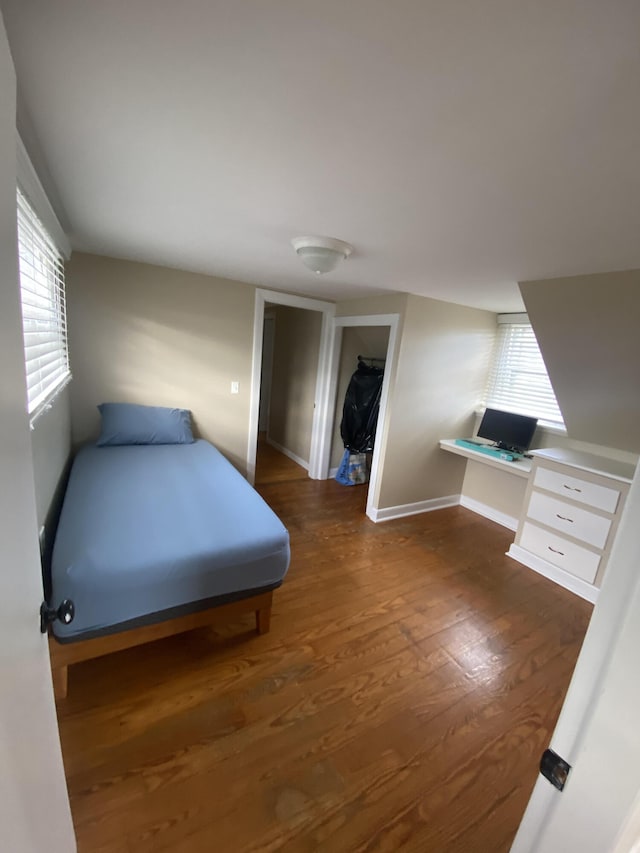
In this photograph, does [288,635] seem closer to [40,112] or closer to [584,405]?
[40,112]

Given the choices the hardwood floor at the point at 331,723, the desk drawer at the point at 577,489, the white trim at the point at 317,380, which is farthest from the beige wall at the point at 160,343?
the desk drawer at the point at 577,489

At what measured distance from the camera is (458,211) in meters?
1.26

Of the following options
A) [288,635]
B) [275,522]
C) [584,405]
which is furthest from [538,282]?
[288,635]

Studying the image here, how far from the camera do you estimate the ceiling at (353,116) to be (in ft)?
1.98

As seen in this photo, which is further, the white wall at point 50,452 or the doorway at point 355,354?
the doorway at point 355,354

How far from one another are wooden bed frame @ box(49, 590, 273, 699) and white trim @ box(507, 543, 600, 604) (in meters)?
2.21

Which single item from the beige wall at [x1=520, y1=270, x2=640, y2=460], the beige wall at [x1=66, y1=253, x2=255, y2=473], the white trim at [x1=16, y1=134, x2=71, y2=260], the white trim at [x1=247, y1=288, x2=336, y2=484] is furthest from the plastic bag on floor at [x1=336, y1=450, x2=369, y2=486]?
the white trim at [x1=16, y1=134, x2=71, y2=260]

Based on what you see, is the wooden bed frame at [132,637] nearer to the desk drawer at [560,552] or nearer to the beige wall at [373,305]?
the desk drawer at [560,552]

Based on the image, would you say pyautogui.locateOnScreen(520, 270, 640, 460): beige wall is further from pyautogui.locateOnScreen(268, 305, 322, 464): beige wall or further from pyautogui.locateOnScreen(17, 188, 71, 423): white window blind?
pyautogui.locateOnScreen(17, 188, 71, 423): white window blind

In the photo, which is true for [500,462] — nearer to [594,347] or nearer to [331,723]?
[594,347]

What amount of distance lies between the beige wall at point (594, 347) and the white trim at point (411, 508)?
60.0 inches

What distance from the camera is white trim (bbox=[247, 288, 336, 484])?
3.35m

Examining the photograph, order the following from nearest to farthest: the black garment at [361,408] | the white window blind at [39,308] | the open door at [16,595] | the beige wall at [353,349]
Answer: the open door at [16,595] < the white window blind at [39,308] < the black garment at [361,408] < the beige wall at [353,349]

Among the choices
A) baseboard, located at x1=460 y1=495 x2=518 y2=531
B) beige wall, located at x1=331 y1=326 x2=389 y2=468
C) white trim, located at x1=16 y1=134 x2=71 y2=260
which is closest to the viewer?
white trim, located at x1=16 y1=134 x2=71 y2=260
